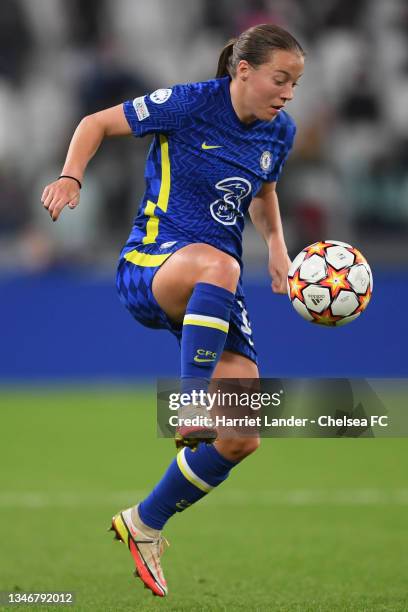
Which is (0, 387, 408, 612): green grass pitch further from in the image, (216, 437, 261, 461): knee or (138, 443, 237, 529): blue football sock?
(216, 437, 261, 461): knee

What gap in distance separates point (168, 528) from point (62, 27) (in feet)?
31.1

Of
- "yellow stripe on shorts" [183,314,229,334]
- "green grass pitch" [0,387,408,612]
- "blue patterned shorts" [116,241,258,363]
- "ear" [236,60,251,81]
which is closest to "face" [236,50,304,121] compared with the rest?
"ear" [236,60,251,81]

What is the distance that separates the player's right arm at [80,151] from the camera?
4230mm

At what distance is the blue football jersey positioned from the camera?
461cm

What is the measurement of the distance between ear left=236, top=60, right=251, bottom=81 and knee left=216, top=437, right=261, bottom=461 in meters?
1.47

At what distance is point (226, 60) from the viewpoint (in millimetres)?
4820

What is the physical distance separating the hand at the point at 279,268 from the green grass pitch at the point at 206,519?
4.37 ft

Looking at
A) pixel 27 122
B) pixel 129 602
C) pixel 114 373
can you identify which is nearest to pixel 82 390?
pixel 114 373

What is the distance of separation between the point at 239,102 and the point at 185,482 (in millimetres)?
1597

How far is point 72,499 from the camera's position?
7934mm

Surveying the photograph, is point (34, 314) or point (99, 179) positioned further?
point (99, 179)

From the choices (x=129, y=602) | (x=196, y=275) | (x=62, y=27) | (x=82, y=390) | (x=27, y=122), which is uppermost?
(x=62, y=27)

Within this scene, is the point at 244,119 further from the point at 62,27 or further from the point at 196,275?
the point at 62,27

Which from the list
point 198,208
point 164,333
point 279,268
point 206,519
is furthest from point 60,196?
point 164,333
